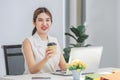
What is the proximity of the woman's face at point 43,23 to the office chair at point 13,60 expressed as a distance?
1.14 feet

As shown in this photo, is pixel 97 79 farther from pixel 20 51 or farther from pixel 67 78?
pixel 20 51

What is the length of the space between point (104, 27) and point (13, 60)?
1900 millimetres

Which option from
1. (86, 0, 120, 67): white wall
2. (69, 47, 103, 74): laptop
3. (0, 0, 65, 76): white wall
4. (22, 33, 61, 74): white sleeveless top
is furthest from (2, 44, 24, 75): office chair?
(86, 0, 120, 67): white wall

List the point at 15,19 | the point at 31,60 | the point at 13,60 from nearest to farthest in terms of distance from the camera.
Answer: the point at 31,60, the point at 13,60, the point at 15,19

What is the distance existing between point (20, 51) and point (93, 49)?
33.4 inches

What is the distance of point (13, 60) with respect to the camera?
8.87 feet

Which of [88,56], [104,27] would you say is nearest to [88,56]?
[88,56]

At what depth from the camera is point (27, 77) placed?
2.23 m

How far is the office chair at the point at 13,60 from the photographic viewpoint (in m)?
2.68

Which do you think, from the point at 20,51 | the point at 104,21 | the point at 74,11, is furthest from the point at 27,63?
the point at 74,11

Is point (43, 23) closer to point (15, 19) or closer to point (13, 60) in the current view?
point (13, 60)

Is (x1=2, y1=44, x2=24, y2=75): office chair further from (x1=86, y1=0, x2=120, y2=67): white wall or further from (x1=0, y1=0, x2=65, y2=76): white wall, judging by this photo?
(x1=86, y1=0, x2=120, y2=67): white wall

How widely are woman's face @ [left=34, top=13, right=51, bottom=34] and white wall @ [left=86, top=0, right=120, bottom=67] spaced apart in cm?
170

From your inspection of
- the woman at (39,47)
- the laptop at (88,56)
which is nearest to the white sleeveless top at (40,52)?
the woman at (39,47)
